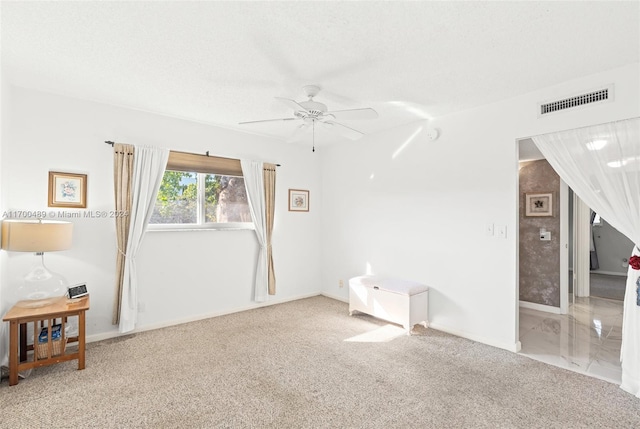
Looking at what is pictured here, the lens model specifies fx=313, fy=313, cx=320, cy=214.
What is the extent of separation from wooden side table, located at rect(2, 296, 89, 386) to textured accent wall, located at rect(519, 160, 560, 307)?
18.4ft

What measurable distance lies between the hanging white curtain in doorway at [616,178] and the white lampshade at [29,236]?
4442mm

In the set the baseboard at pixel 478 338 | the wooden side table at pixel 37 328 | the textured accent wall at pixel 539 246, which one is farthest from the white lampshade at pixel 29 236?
the textured accent wall at pixel 539 246

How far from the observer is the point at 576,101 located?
271 cm

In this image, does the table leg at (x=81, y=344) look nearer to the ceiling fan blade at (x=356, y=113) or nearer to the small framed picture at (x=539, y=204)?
the ceiling fan blade at (x=356, y=113)

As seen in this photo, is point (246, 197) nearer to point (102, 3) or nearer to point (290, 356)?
point (290, 356)

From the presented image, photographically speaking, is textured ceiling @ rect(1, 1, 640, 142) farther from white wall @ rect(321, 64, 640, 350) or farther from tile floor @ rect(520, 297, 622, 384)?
tile floor @ rect(520, 297, 622, 384)

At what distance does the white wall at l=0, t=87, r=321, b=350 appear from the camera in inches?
117

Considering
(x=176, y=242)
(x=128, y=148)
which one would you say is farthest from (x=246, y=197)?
(x=128, y=148)

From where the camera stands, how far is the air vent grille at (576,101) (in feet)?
8.45

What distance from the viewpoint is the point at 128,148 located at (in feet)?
11.3

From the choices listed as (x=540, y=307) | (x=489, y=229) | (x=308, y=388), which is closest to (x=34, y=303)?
(x=308, y=388)

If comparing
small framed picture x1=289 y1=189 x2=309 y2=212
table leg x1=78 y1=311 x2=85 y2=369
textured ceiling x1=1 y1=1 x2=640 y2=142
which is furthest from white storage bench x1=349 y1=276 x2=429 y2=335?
table leg x1=78 y1=311 x2=85 y2=369

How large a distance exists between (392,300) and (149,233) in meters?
2.95

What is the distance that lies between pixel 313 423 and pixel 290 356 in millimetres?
987
